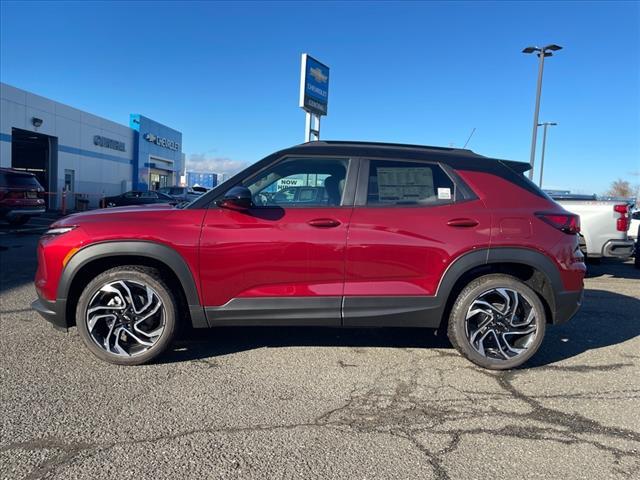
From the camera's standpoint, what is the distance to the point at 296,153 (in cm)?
408

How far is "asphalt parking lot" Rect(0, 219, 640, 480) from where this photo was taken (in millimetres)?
2629

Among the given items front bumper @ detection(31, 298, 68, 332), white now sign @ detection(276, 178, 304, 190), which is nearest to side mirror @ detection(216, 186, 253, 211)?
white now sign @ detection(276, 178, 304, 190)

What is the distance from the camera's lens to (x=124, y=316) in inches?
153

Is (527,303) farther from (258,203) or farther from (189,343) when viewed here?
(189,343)

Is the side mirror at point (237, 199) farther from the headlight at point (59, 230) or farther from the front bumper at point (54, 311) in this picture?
the front bumper at point (54, 311)

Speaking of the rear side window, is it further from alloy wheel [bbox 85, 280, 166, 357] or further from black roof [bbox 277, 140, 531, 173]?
alloy wheel [bbox 85, 280, 166, 357]

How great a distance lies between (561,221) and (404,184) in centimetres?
133

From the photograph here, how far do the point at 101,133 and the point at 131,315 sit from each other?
3103cm

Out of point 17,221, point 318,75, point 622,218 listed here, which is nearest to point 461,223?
point 622,218

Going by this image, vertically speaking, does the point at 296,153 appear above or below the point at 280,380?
above

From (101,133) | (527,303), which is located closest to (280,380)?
(527,303)

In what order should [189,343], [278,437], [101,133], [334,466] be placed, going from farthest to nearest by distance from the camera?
[101,133] → [189,343] → [278,437] → [334,466]

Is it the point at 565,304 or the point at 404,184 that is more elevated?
the point at 404,184

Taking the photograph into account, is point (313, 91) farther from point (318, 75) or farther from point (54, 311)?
point (54, 311)
